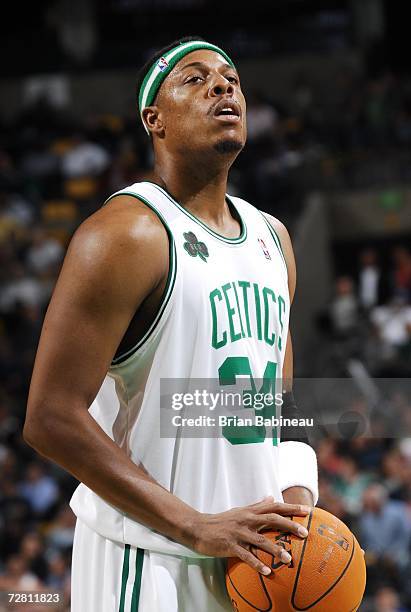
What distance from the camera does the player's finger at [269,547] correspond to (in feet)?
8.23

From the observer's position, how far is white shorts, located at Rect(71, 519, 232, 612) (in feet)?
8.77

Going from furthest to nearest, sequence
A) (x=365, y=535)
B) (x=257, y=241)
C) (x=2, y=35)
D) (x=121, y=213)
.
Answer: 1. (x=2, y=35)
2. (x=365, y=535)
3. (x=257, y=241)
4. (x=121, y=213)

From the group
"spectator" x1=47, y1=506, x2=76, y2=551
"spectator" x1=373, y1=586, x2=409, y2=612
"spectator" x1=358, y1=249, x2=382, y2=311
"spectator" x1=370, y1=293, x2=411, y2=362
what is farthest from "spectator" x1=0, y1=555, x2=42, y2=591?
"spectator" x1=358, y1=249, x2=382, y2=311

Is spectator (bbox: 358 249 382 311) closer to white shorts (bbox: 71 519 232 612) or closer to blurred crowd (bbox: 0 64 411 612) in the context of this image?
blurred crowd (bbox: 0 64 411 612)

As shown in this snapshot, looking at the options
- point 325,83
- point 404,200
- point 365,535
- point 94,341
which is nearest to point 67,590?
point 365,535

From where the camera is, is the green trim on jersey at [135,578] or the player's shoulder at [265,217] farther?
the player's shoulder at [265,217]

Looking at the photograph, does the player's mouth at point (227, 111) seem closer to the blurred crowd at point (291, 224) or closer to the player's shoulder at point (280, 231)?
the player's shoulder at point (280, 231)

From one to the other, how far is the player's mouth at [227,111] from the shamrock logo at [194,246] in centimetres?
35

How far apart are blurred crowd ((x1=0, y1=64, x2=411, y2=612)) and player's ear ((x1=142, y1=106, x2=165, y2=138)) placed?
15.9 ft

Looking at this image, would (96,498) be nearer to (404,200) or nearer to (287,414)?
(287,414)

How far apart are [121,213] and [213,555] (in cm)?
89

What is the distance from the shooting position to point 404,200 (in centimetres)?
1365

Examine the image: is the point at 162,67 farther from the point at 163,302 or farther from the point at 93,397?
the point at 93,397

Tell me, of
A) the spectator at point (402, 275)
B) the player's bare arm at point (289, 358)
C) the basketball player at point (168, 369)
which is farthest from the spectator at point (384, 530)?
the basketball player at point (168, 369)
